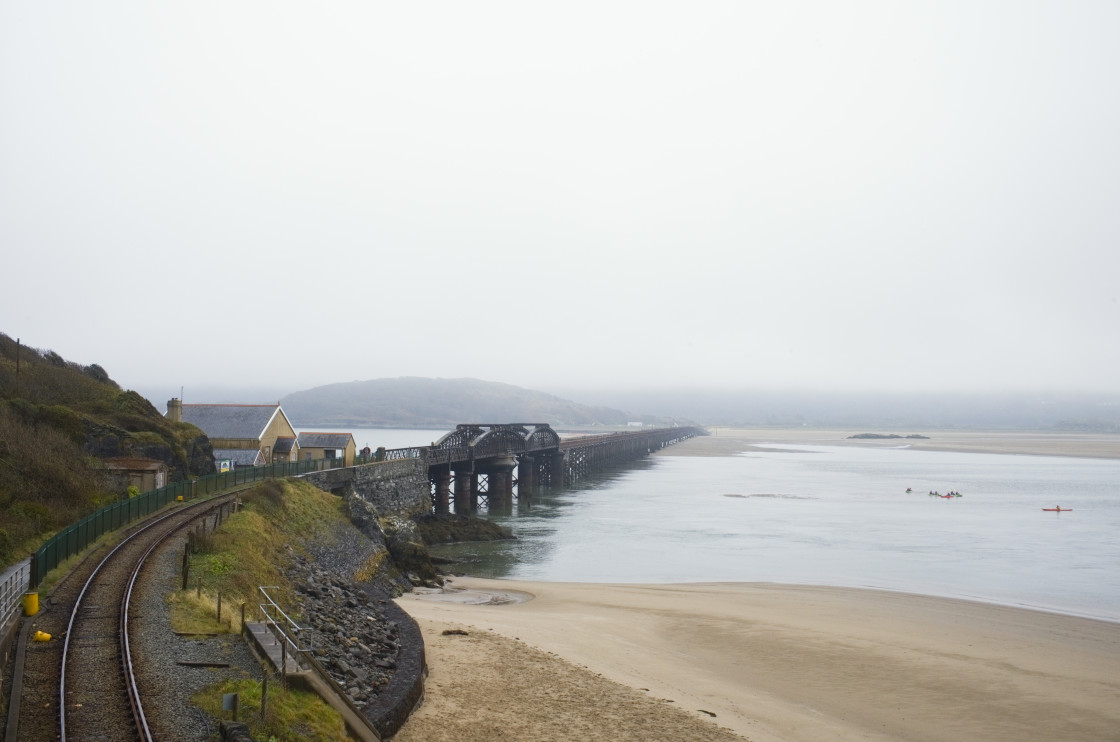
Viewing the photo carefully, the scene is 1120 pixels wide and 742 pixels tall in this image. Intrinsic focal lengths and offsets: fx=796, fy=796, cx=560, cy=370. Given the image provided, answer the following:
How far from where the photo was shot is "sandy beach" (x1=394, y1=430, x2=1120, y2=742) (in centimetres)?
1609

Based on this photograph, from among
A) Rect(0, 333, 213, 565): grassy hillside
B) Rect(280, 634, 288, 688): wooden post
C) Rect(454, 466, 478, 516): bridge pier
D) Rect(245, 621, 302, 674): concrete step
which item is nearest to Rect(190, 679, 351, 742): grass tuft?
Rect(280, 634, 288, 688): wooden post

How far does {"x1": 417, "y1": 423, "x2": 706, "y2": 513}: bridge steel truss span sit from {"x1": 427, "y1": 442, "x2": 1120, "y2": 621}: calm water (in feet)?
10.3

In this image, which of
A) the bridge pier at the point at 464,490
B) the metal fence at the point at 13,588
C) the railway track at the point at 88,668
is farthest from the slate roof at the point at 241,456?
the metal fence at the point at 13,588

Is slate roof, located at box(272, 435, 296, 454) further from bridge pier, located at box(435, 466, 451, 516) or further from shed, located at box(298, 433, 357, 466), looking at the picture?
bridge pier, located at box(435, 466, 451, 516)

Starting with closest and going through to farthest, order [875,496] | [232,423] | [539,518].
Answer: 1. [232,423]
2. [539,518]
3. [875,496]

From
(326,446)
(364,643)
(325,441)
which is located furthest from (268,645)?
(325,441)

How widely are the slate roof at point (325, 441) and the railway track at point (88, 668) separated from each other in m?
31.1

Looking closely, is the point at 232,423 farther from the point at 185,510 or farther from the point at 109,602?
the point at 109,602

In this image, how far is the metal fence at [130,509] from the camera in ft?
59.1

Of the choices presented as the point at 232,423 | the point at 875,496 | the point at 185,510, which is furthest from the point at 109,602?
the point at 875,496

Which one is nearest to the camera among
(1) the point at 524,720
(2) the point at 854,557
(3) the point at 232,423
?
(1) the point at 524,720

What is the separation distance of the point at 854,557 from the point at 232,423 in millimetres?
34764

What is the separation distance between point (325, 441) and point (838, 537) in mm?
31467

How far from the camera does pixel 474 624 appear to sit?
23.3 m
